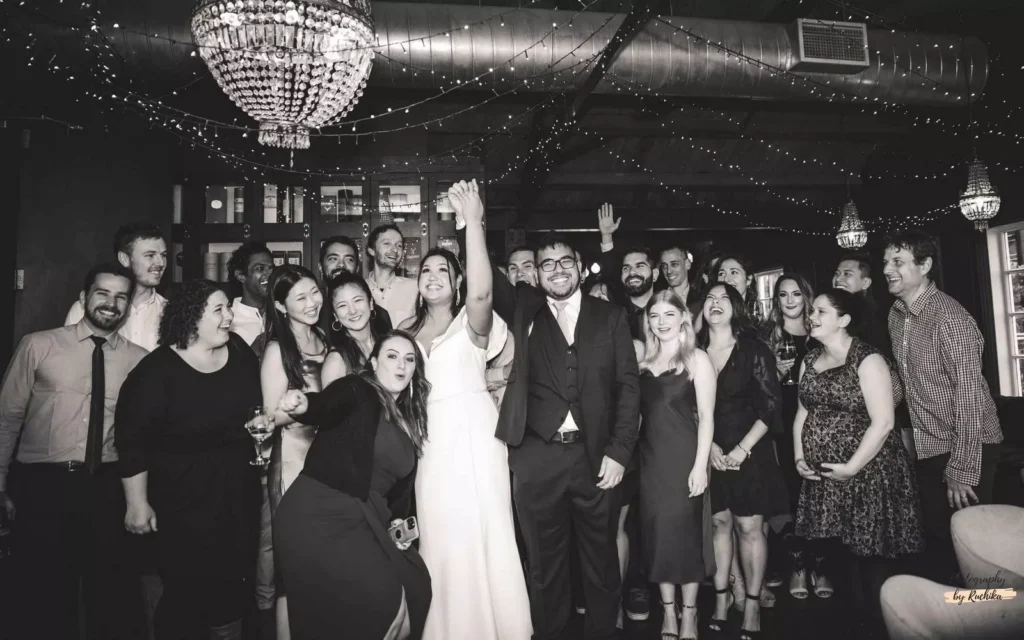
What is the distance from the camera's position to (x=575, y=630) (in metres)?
2.67

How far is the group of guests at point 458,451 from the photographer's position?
2031mm

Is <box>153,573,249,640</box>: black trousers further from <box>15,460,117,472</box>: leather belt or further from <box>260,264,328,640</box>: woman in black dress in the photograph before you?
<box>15,460,117,472</box>: leather belt

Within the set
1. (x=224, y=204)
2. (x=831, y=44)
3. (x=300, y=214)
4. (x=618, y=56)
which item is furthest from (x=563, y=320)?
(x=224, y=204)

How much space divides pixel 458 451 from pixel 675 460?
0.95 meters

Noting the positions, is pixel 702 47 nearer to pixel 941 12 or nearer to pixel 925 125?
pixel 941 12

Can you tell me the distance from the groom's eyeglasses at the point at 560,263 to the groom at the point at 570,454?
257mm

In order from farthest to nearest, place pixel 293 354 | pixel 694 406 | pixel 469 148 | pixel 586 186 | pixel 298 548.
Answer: pixel 586 186 < pixel 469 148 < pixel 694 406 < pixel 293 354 < pixel 298 548

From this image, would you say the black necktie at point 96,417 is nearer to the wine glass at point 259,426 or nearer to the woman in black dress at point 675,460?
the wine glass at point 259,426

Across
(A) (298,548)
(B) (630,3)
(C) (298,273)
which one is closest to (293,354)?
(C) (298,273)

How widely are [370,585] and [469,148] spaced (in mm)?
4225

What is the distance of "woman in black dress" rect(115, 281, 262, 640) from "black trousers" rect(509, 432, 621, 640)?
102cm

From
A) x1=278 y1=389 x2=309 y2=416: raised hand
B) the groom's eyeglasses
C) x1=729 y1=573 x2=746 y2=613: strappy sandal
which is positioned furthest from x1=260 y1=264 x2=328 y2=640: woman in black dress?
x1=729 y1=573 x2=746 y2=613: strappy sandal

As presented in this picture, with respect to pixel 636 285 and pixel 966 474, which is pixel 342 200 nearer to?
pixel 636 285

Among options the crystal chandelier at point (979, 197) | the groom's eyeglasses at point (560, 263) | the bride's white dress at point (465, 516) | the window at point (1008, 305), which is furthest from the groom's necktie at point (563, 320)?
the window at point (1008, 305)
